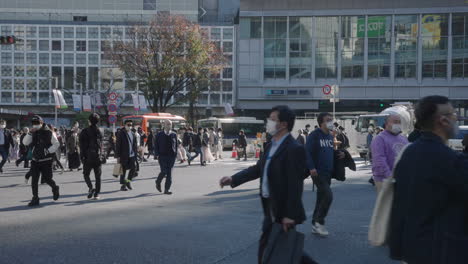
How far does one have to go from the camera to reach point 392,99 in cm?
5941

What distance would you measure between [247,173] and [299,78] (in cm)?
5728

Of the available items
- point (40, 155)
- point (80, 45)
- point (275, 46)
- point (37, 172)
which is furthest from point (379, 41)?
point (37, 172)

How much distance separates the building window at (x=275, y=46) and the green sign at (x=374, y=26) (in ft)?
29.6

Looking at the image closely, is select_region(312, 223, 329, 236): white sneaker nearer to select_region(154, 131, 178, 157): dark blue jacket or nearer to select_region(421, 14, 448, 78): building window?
select_region(154, 131, 178, 157): dark blue jacket

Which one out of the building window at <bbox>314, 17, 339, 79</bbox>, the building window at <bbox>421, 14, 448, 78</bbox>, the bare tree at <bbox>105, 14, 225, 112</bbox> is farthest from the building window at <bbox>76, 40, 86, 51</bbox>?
the building window at <bbox>421, 14, 448, 78</bbox>

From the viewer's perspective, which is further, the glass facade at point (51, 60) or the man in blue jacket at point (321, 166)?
the glass facade at point (51, 60)

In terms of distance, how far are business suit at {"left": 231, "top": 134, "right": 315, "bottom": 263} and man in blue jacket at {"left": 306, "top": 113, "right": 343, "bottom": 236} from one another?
3.01 metres

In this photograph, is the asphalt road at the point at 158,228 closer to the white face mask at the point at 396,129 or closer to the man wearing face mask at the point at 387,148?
the man wearing face mask at the point at 387,148

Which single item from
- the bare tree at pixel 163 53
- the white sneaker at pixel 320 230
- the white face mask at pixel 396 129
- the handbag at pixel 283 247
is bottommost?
the white sneaker at pixel 320 230

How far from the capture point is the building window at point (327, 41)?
59.9m

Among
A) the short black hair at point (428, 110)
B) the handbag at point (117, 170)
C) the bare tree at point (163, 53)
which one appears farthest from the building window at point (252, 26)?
the short black hair at point (428, 110)

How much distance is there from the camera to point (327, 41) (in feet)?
197

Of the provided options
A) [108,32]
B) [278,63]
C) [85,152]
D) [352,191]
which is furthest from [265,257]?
[108,32]

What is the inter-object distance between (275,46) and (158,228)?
54556 millimetres
